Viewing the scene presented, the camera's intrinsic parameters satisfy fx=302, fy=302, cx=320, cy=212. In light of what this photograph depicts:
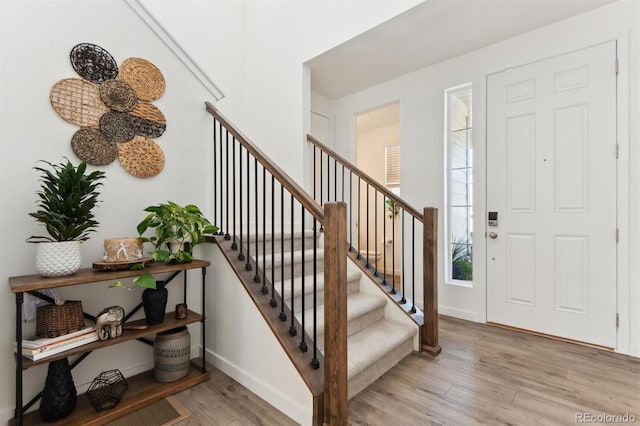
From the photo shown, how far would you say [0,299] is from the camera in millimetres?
1598

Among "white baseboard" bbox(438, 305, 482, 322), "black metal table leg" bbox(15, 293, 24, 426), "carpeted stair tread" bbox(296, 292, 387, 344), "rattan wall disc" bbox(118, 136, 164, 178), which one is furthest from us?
"white baseboard" bbox(438, 305, 482, 322)

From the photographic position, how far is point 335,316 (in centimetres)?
145

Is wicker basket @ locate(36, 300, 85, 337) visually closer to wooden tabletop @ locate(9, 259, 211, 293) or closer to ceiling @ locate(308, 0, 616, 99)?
wooden tabletop @ locate(9, 259, 211, 293)

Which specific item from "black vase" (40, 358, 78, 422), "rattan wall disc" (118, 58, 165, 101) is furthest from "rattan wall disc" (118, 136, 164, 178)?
"black vase" (40, 358, 78, 422)

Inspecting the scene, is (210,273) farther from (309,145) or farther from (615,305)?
(615,305)

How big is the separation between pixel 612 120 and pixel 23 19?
3.99 m

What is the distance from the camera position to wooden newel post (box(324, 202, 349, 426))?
57.1 inches

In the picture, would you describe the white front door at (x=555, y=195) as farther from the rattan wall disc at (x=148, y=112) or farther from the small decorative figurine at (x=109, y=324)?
the small decorative figurine at (x=109, y=324)

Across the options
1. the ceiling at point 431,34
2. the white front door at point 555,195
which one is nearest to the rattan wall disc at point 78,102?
the ceiling at point 431,34

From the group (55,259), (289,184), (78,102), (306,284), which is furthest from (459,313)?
(78,102)

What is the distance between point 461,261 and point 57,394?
3.30 metres

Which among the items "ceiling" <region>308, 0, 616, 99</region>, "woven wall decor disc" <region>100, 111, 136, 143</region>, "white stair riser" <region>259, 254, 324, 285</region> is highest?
"ceiling" <region>308, 0, 616, 99</region>

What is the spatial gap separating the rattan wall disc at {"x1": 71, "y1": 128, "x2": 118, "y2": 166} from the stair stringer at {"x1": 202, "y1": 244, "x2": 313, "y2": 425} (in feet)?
2.83

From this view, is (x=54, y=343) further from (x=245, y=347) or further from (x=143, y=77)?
(x=143, y=77)
